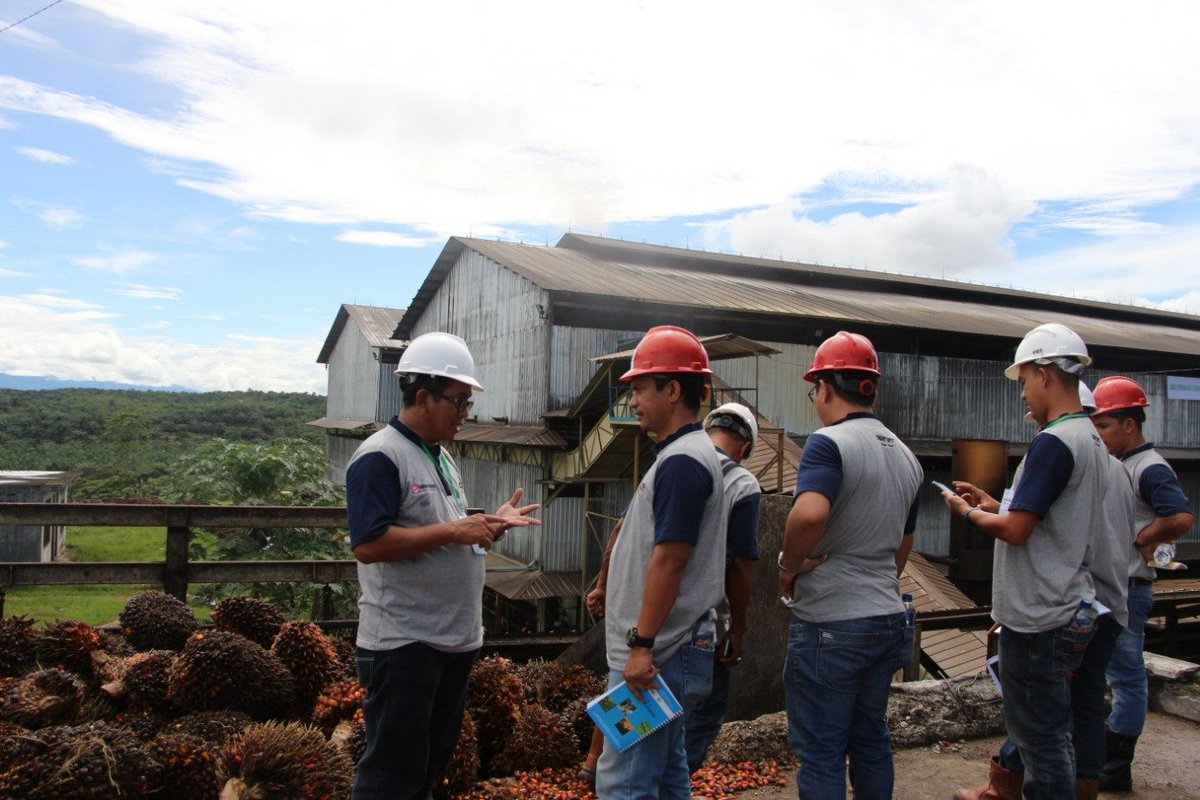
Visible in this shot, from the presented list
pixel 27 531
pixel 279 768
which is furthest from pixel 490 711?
pixel 27 531

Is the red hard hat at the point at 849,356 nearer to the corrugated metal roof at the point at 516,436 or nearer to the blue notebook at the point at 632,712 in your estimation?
the blue notebook at the point at 632,712

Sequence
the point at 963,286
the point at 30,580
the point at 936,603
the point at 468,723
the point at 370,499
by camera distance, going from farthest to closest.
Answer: the point at 963,286
the point at 936,603
the point at 30,580
the point at 468,723
the point at 370,499

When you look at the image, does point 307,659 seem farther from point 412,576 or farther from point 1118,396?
point 1118,396

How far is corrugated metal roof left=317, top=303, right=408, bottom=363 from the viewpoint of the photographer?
26562mm

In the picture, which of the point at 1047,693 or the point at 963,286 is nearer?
the point at 1047,693

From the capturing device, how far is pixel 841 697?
9.75 feet

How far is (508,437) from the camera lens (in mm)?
17125

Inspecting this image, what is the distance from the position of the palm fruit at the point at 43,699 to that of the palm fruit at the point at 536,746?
1828 millimetres

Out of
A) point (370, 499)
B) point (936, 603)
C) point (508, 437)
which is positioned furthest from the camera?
A: point (508, 437)

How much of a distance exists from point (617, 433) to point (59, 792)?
1123 cm

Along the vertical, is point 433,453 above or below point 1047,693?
above

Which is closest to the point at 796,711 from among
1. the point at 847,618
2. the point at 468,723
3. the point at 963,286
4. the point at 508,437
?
the point at 847,618

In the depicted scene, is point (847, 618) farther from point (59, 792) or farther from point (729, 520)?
point (59, 792)

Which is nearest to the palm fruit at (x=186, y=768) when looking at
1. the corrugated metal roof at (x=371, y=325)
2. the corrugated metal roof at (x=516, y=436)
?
the corrugated metal roof at (x=516, y=436)
